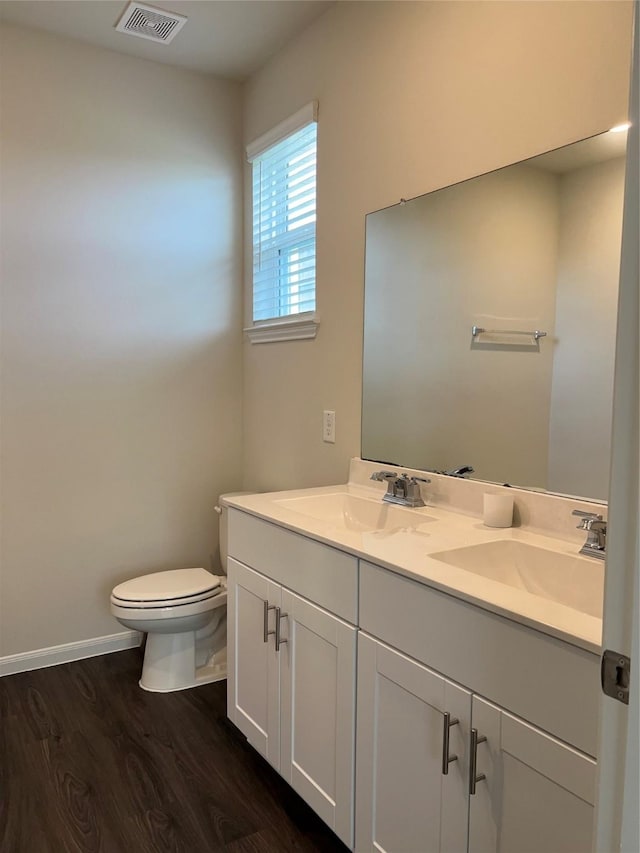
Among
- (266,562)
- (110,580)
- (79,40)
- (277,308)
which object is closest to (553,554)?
(266,562)

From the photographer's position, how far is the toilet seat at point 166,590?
253 cm

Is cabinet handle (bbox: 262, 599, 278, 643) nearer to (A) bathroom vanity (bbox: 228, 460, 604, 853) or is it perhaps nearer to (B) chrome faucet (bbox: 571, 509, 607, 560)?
(A) bathroom vanity (bbox: 228, 460, 604, 853)

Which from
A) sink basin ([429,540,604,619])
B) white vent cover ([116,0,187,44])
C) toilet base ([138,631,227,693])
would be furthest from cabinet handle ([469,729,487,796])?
white vent cover ([116,0,187,44])

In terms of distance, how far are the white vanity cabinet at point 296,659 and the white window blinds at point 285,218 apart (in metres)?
1.17

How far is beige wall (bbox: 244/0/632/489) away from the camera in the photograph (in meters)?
1.60

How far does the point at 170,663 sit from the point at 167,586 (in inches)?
12.7

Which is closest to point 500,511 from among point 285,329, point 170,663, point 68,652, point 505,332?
point 505,332

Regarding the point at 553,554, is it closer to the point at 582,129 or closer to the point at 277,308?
the point at 582,129

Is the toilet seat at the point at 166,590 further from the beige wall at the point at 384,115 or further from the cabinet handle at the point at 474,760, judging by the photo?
the cabinet handle at the point at 474,760

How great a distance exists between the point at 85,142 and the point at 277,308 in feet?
3.59

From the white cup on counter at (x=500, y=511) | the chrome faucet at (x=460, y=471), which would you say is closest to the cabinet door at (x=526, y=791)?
the white cup on counter at (x=500, y=511)

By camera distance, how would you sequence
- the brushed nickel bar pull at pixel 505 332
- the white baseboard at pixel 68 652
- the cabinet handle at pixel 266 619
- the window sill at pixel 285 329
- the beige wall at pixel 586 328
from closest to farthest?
the beige wall at pixel 586 328
the brushed nickel bar pull at pixel 505 332
the cabinet handle at pixel 266 619
the window sill at pixel 285 329
the white baseboard at pixel 68 652

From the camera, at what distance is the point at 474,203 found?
1902 mm

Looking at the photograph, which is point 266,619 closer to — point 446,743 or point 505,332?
point 446,743
